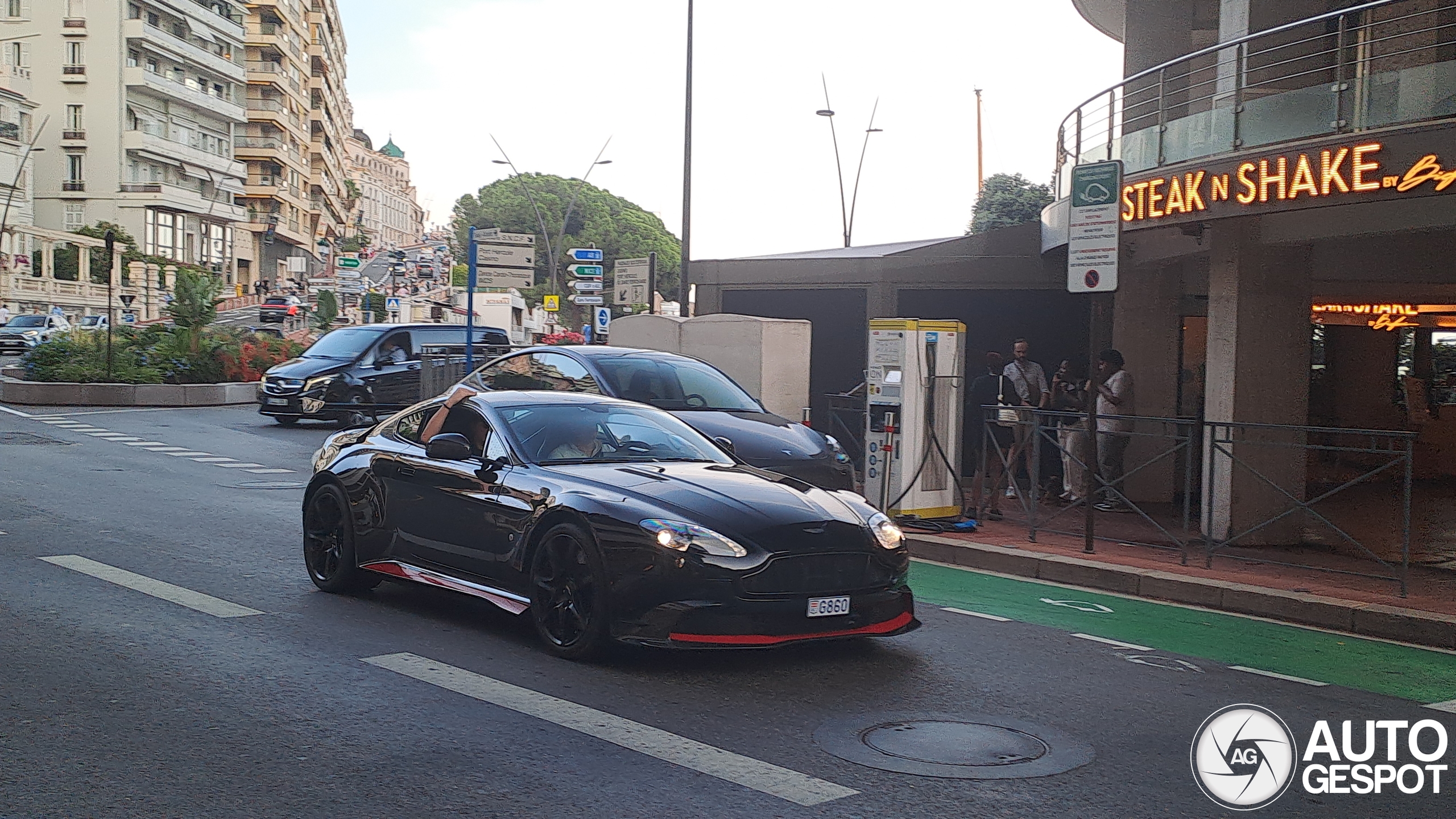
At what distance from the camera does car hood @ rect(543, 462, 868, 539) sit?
263 inches

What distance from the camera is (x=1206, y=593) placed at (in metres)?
9.67

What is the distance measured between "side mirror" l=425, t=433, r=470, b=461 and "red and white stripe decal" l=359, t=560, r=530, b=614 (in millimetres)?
685

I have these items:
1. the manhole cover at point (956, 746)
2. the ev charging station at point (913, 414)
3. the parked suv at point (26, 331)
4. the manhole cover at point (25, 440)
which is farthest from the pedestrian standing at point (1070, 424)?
the parked suv at point (26, 331)

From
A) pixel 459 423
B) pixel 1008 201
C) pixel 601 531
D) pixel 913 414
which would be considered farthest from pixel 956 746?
pixel 1008 201

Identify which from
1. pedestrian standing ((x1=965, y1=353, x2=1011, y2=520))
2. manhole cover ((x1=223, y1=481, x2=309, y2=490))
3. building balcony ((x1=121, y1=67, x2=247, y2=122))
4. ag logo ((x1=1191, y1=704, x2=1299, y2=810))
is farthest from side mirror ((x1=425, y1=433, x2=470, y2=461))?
building balcony ((x1=121, y1=67, x2=247, y2=122))

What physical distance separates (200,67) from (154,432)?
256 feet

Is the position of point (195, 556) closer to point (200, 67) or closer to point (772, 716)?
point (772, 716)

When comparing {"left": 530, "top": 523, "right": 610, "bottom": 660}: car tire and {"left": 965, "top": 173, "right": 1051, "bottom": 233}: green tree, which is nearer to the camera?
{"left": 530, "top": 523, "right": 610, "bottom": 660}: car tire

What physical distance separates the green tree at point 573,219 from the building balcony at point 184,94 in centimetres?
1823

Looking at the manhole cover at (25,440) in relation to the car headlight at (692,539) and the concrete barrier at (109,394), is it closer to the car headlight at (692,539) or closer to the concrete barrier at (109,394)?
the concrete barrier at (109,394)

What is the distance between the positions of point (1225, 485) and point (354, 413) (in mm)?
14949

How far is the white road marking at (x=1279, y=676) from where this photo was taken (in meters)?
7.15

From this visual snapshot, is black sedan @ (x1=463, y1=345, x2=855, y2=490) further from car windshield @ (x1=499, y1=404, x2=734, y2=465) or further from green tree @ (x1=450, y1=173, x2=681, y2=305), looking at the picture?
green tree @ (x1=450, y1=173, x2=681, y2=305)

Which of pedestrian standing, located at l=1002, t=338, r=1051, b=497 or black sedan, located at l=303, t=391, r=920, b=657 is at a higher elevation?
pedestrian standing, located at l=1002, t=338, r=1051, b=497
